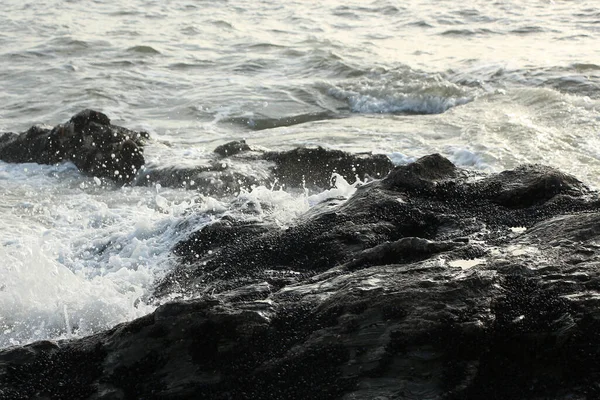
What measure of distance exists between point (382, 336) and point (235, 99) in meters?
10.1

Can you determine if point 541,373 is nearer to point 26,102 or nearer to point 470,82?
point 470,82

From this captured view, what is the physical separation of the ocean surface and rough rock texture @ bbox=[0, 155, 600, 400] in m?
1.03

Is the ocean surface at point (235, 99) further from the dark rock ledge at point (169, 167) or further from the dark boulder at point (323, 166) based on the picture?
the dark boulder at point (323, 166)

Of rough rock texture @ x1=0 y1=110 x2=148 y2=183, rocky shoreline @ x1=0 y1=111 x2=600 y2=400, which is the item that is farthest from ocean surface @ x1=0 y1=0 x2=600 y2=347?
rocky shoreline @ x1=0 y1=111 x2=600 y2=400

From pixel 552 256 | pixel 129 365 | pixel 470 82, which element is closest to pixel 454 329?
pixel 552 256

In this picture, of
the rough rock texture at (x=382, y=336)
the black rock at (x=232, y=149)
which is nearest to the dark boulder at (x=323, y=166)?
the black rock at (x=232, y=149)

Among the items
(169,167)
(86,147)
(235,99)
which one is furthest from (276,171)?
(235,99)

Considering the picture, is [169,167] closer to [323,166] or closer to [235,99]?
[323,166]

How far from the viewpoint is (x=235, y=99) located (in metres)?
13.0

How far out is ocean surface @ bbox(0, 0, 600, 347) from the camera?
5.65 m

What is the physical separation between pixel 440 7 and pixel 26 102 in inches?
449

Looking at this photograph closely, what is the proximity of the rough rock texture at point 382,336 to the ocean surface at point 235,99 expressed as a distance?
3.38 ft

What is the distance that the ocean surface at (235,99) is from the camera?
5.65 meters

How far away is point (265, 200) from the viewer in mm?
5883
